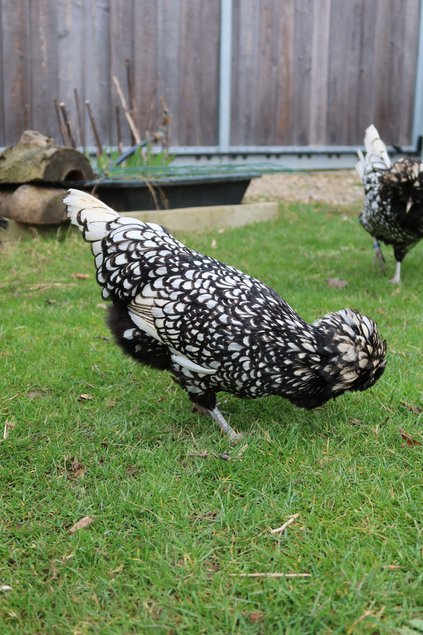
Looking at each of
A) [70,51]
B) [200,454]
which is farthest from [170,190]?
[200,454]

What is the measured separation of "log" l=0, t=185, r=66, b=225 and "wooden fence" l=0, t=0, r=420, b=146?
1426mm

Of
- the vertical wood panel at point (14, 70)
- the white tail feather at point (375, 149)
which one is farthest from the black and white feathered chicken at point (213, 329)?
the vertical wood panel at point (14, 70)

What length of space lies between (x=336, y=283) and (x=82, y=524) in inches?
149

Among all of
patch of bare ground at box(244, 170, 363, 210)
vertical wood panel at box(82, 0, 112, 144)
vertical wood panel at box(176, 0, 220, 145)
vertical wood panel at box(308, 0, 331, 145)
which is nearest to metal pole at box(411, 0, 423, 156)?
patch of bare ground at box(244, 170, 363, 210)

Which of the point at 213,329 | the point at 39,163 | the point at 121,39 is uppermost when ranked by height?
the point at 121,39

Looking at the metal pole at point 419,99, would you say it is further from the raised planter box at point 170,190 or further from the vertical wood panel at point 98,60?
the vertical wood panel at point 98,60

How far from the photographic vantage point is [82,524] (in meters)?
2.63

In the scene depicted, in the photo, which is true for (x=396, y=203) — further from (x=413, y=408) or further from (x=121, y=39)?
(x=121, y=39)

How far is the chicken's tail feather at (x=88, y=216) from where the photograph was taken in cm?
347

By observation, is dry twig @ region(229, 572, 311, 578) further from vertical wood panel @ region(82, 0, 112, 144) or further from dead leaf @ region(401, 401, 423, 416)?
vertical wood panel @ region(82, 0, 112, 144)

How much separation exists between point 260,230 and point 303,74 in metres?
3.29

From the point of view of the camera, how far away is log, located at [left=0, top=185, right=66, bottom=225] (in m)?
6.71

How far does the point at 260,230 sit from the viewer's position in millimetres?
8211

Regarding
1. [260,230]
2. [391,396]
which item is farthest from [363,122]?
[391,396]
